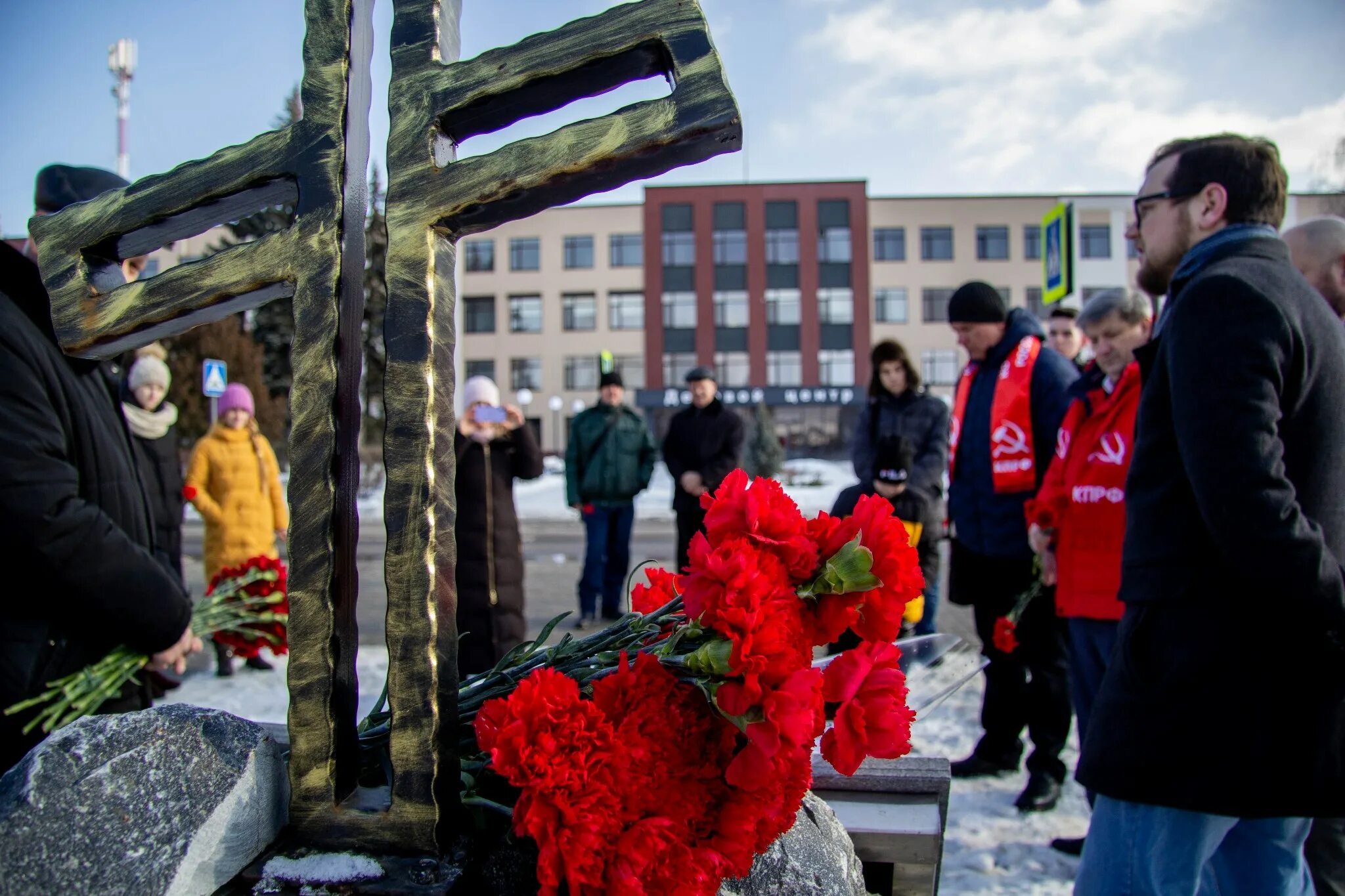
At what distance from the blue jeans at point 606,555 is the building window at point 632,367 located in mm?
35146

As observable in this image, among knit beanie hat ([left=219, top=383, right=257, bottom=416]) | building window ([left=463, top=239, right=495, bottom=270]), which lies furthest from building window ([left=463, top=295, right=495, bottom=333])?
knit beanie hat ([left=219, top=383, right=257, bottom=416])

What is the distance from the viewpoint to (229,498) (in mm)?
5305

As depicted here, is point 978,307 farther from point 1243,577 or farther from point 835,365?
point 835,365

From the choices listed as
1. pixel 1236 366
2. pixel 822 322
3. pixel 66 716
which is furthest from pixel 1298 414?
pixel 822 322

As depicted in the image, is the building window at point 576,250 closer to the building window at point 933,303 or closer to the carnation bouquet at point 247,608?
the building window at point 933,303

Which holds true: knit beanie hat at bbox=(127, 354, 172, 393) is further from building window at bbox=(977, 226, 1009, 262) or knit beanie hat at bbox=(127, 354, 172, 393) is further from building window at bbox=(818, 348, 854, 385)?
building window at bbox=(977, 226, 1009, 262)

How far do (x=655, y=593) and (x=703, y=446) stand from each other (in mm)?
5313

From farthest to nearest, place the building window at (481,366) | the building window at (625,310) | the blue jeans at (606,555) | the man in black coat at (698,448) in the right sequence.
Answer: the building window at (481,366), the building window at (625,310), the blue jeans at (606,555), the man in black coat at (698,448)

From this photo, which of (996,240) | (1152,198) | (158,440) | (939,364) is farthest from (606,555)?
(996,240)

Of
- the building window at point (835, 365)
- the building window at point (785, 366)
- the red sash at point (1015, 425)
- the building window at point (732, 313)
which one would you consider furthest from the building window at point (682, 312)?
the red sash at point (1015, 425)

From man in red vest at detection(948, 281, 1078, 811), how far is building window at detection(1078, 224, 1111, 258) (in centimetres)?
3865

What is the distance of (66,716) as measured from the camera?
5.63 feet

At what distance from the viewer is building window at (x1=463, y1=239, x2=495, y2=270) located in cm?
4228

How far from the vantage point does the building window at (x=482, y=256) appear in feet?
139
